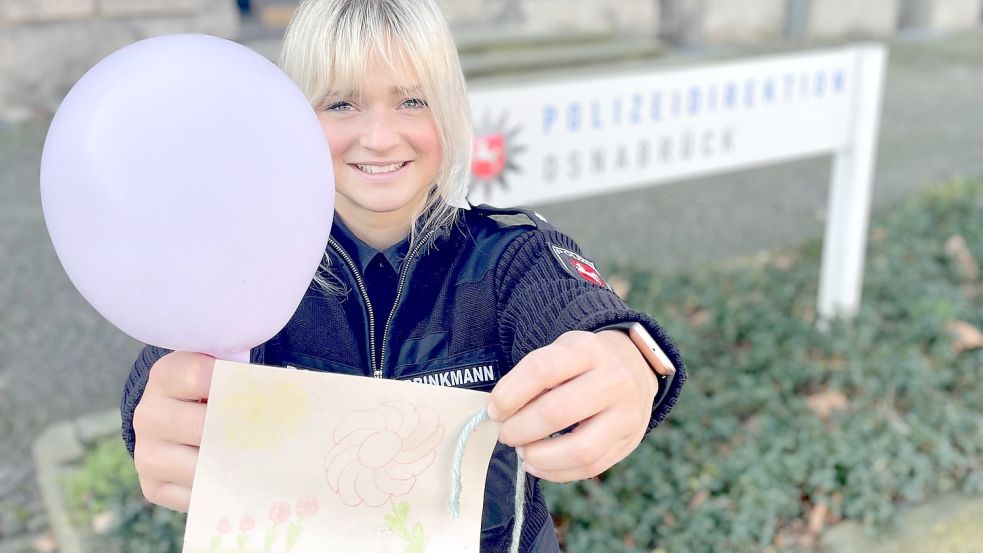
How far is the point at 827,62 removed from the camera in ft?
10.6

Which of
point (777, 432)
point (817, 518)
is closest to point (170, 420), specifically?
point (817, 518)

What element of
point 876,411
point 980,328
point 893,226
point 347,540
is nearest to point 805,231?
point 893,226

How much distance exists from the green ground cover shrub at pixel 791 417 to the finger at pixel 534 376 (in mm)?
1446

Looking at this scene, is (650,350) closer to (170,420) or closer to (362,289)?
(362,289)

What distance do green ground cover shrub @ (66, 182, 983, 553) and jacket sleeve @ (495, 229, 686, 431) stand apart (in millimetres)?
1226

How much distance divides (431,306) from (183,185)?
454 millimetres

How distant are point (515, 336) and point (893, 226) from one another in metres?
3.72

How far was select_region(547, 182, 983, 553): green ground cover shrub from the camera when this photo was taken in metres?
2.34

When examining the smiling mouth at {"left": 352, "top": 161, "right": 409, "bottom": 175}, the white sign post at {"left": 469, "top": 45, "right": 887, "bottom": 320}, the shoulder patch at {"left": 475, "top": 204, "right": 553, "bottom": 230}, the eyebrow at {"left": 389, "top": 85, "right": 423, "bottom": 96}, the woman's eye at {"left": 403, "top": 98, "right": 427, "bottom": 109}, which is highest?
the eyebrow at {"left": 389, "top": 85, "right": 423, "bottom": 96}

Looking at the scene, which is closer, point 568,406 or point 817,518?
point 568,406

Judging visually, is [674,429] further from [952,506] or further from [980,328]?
[980,328]

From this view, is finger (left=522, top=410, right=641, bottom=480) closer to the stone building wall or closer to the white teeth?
the white teeth

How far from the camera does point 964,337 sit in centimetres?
318

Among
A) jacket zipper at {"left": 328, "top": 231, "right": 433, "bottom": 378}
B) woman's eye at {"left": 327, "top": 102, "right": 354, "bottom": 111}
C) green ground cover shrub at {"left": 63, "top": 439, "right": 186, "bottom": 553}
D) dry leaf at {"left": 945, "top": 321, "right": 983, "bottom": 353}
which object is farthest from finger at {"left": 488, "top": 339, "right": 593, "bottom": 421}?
dry leaf at {"left": 945, "top": 321, "right": 983, "bottom": 353}
